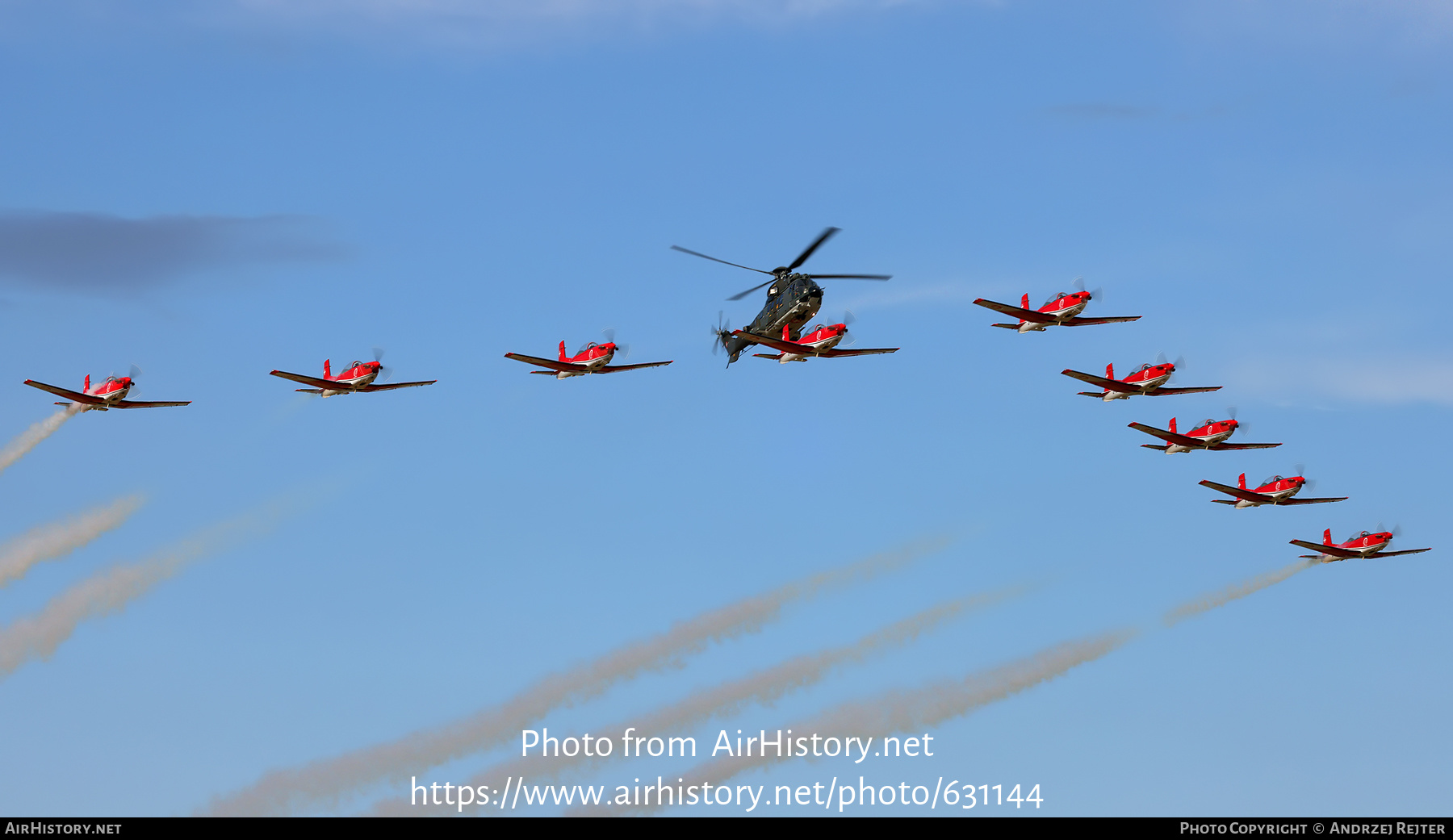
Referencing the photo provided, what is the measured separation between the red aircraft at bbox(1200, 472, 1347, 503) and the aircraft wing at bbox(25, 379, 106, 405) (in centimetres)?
7772

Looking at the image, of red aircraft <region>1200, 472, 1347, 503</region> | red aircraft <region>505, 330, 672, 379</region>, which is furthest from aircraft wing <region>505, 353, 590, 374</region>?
red aircraft <region>1200, 472, 1347, 503</region>

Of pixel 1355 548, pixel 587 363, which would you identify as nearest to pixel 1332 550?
pixel 1355 548

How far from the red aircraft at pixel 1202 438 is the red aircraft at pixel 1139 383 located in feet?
18.4

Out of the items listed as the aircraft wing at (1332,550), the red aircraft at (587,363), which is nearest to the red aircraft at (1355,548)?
the aircraft wing at (1332,550)

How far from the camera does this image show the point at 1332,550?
144 meters

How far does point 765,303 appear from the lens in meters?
121

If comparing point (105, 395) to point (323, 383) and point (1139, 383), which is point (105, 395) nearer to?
point (323, 383)

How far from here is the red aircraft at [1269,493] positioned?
136 metres

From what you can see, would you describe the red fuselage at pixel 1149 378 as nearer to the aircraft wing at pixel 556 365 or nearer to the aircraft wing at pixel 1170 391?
the aircraft wing at pixel 1170 391

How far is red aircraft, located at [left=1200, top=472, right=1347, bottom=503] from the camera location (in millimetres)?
136000

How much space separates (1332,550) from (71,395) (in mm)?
93053

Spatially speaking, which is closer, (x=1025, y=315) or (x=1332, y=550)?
(x=1025, y=315)

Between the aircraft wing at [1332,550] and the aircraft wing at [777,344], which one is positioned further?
the aircraft wing at [1332,550]
